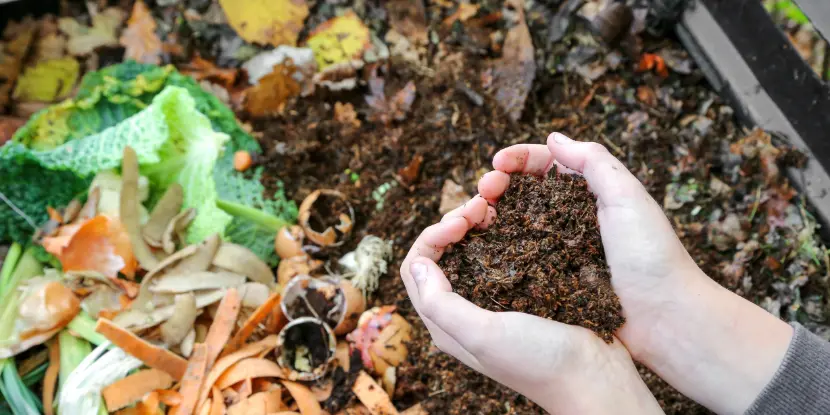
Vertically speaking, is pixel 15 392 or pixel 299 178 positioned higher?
pixel 299 178

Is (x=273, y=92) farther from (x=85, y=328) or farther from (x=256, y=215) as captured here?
(x=85, y=328)

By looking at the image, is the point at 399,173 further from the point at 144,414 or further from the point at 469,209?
the point at 144,414

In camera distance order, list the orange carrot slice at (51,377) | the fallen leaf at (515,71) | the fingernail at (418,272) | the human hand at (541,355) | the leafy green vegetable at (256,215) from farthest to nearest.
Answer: the fallen leaf at (515,71) → the leafy green vegetable at (256,215) → the orange carrot slice at (51,377) → the fingernail at (418,272) → the human hand at (541,355)

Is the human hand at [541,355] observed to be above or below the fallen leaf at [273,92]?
above

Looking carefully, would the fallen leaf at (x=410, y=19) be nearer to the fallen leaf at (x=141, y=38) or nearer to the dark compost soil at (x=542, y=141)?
the dark compost soil at (x=542, y=141)

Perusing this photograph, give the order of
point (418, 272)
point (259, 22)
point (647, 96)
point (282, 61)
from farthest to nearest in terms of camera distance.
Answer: point (259, 22)
point (282, 61)
point (647, 96)
point (418, 272)

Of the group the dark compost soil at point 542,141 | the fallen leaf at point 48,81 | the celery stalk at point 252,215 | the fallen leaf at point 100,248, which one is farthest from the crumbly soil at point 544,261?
the fallen leaf at point 48,81

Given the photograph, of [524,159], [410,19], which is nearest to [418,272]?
[524,159]

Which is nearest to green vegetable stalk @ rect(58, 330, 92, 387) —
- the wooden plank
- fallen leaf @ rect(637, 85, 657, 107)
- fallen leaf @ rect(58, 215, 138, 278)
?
fallen leaf @ rect(58, 215, 138, 278)
